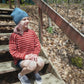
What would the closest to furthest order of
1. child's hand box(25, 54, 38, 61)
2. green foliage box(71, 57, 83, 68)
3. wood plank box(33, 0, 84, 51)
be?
wood plank box(33, 0, 84, 51) < child's hand box(25, 54, 38, 61) < green foliage box(71, 57, 83, 68)

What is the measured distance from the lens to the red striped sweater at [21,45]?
1824 millimetres

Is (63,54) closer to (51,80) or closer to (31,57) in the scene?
(51,80)

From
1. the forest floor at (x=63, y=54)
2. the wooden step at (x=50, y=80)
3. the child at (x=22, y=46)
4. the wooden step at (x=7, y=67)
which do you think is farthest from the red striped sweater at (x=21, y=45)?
the forest floor at (x=63, y=54)

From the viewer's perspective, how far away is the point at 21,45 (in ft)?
6.10

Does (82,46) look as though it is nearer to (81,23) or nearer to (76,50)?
(76,50)

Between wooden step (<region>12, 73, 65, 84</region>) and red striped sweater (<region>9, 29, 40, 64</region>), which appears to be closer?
red striped sweater (<region>9, 29, 40, 64</region>)

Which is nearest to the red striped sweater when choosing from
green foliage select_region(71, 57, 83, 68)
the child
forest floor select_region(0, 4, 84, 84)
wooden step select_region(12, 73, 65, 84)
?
the child

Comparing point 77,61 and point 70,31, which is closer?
point 70,31

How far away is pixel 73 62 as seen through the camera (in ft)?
10.5

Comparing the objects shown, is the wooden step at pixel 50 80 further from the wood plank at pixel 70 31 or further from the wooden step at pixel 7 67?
the wood plank at pixel 70 31

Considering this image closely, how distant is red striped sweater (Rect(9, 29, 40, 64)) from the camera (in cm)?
182

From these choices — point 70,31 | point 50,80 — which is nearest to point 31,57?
point 50,80

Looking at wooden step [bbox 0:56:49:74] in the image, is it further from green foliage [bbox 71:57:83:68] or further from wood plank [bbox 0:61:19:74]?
green foliage [bbox 71:57:83:68]

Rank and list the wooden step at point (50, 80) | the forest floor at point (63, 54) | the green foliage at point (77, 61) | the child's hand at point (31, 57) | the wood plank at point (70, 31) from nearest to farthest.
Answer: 1. the wood plank at point (70, 31)
2. the child's hand at point (31, 57)
3. the wooden step at point (50, 80)
4. the forest floor at point (63, 54)
5. the green foliage at point (77, 61)
